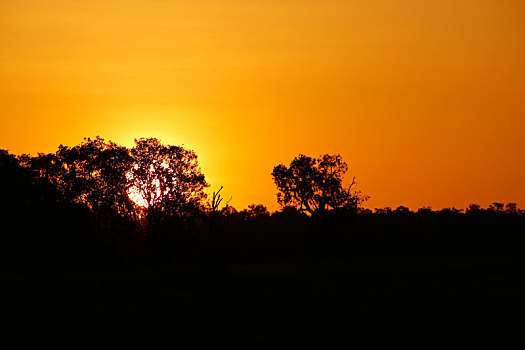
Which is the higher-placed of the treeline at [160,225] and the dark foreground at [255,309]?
the treeline at [160,225]

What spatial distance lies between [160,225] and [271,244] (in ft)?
72.1

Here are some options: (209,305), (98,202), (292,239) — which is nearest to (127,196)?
(98,202)

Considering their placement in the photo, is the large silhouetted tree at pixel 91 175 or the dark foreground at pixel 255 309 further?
the large silhouetted tree at pixel 91 175

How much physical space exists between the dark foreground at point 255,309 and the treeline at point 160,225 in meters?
6.86

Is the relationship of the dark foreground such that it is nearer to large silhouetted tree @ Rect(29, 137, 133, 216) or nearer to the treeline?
the treeline

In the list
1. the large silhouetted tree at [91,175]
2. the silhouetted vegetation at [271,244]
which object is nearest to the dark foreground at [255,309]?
the silhouetted vegetation at [271,244]

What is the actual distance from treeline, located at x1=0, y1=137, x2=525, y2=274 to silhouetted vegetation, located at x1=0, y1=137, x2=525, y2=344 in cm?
15

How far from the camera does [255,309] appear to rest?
138 ft

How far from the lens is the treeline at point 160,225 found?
275ft

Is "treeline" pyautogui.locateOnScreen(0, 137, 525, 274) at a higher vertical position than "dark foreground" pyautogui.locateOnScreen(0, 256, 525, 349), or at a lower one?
higher

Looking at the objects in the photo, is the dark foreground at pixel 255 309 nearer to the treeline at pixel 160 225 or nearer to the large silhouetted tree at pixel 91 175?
the treeline at pixel 160 225

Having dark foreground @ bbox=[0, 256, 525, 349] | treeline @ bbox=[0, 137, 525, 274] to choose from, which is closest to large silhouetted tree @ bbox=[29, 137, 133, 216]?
treeline @ bbox=[0, 137, 525, 274]

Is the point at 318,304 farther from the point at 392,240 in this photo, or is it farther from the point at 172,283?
the point at 392,240

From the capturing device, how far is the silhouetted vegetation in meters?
44.5
